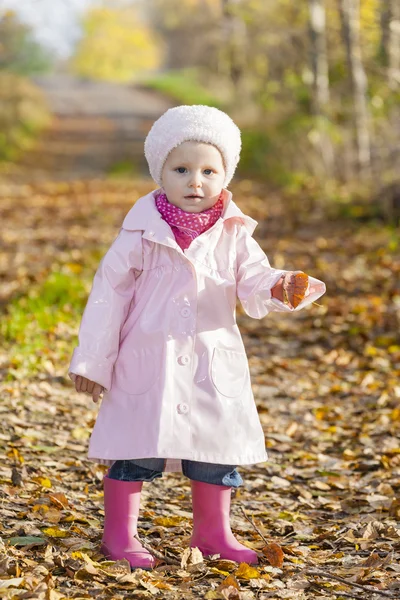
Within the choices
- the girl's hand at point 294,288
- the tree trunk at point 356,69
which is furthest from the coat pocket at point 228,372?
the tree trunk at point 356,69

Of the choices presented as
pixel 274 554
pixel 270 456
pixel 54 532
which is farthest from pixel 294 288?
pixel 270 456

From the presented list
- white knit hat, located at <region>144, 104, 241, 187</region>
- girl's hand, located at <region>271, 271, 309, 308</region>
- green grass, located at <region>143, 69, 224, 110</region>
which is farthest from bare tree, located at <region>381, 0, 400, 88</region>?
green grass, located at <region>143, 69, 224, 110</region>

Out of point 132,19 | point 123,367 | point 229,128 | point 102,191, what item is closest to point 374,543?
point 123,367

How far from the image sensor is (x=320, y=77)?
45.1 feet

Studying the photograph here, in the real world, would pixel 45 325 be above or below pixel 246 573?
above

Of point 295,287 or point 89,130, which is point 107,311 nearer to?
point 295,287

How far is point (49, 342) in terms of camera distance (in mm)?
6629

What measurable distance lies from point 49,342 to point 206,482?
3.57 metres

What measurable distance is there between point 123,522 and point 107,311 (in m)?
0.77

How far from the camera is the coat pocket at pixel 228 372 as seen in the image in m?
3.21

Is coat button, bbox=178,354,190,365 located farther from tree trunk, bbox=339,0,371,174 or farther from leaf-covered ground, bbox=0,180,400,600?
tree trunk, bbox=339,0,371,174

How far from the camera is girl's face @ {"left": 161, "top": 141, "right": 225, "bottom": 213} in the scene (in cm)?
328

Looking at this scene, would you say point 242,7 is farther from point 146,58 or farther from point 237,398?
point 146,58

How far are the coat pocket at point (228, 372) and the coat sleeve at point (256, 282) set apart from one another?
0.61ft
